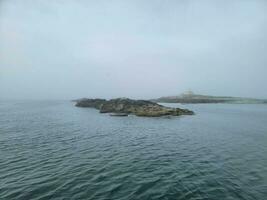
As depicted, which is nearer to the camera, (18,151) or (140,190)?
(140,190)

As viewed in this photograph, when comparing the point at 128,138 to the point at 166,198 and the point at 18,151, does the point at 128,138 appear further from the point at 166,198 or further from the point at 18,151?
the point at 166,198

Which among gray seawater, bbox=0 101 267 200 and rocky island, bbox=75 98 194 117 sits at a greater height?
rocky island, bbox=75 98 194 117

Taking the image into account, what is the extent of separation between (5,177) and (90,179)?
20.4ft

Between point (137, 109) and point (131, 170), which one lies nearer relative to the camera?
point (131, 170)

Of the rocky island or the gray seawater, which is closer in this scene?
the gray seawater

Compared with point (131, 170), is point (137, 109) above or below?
above

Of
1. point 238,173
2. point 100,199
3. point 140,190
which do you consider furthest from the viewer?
point 238,173

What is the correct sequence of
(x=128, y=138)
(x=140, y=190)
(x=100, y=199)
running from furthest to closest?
(x=128, y=138) < (x=140, y=190) < (x=100, y=199)

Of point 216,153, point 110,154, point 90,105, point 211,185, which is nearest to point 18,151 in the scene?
point 110,154

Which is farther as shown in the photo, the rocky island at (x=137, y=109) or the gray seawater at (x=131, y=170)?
the rocky island at (x=137, y=109)

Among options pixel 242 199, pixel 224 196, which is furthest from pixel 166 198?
pixel 242 199

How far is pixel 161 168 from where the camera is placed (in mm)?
17672

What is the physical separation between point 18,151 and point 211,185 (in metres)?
19.2

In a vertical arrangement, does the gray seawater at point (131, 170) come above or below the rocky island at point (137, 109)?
below
